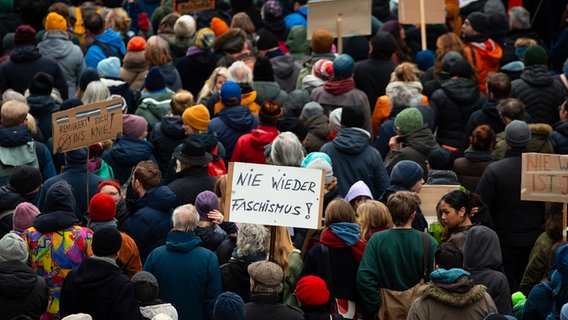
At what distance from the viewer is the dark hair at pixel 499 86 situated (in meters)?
13.3

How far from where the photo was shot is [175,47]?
54.4ft

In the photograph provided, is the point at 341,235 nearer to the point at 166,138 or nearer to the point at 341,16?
the point at 166,138

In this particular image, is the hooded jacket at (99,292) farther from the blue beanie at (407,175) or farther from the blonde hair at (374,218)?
the blue beanie at (407,175)

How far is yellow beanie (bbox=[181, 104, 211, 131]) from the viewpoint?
12.7 m

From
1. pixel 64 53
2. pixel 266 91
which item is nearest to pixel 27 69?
pixel 64 53

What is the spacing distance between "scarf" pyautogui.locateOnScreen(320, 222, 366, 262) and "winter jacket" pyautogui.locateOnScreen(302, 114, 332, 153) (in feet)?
10.3

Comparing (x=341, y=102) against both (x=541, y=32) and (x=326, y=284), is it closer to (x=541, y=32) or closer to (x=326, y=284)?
(x=326, y=284)

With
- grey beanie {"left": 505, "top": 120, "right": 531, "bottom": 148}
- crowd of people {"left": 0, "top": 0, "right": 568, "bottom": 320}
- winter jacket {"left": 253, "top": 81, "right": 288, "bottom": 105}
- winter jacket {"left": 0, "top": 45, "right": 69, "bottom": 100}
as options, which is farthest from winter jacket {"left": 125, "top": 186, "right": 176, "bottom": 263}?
winter jacket {"left": 0, "top": 45, "right": 69, "bottom": 100}

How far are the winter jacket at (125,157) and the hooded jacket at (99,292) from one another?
334 centimetres

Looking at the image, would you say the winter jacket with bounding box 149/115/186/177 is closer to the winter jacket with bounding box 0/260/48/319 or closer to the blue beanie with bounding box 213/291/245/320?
Answer: the winter jacket with bounding box 0/260/48/319

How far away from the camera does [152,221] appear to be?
10.3 metres

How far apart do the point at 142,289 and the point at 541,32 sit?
11.9m

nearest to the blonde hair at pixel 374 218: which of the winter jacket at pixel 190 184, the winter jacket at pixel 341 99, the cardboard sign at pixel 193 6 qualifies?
the winter jacket at pixel 190 184

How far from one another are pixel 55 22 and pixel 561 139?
667 cm
